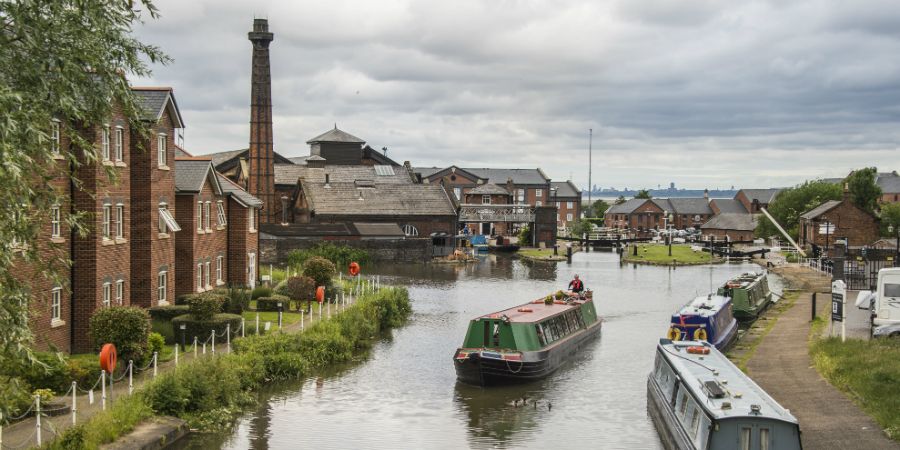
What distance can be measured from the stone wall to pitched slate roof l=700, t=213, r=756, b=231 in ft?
180

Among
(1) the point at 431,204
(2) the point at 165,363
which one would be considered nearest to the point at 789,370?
(2) the point at 165,363

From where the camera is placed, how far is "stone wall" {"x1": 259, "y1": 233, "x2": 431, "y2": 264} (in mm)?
78625

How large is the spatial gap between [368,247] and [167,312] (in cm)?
4887

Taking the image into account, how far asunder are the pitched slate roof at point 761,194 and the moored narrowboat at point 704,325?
128859 millimetres

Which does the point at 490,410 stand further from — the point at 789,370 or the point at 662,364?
the point at 789,370

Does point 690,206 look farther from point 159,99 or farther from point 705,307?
point 159,99

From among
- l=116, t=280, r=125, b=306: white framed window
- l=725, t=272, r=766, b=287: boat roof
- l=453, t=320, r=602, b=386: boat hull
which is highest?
l=116, t=280, r=125, b=306: white framed window

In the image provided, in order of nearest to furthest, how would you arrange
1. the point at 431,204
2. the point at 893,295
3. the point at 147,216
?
1. the point at 893,295
2. the point at 147,216
3. the point at 431,204

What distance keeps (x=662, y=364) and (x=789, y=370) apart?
5077mm

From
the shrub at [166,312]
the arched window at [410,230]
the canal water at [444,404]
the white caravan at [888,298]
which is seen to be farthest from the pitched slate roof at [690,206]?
the shrub at [166,312]

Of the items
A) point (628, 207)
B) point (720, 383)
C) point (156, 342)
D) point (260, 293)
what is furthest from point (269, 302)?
point (628, 207)

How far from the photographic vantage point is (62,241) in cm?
2884

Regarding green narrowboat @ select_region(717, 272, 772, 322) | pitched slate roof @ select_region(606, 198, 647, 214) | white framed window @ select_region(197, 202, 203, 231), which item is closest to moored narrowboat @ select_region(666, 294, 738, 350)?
green narrowboat @ select_region(717, 272, 772, 322)

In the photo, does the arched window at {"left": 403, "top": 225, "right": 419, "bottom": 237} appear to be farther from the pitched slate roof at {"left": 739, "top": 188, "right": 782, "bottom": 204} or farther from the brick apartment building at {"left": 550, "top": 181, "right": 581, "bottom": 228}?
the pitched slate roof at {"left": 739, "top": 188, "right": 782, "bottom": 204}
